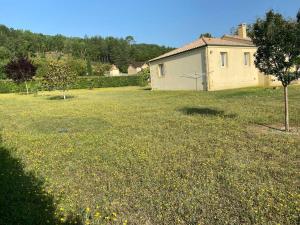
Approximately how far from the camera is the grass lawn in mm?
4008

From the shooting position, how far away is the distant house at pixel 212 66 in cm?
2644

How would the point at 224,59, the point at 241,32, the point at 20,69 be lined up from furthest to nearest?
the point at 241,32
the point at 20,69
the point at 224,59

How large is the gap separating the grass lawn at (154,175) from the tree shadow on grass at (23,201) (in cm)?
1

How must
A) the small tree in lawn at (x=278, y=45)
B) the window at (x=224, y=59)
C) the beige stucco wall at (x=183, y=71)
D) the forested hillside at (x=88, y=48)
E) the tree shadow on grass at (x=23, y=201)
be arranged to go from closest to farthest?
the tree shadow on grass at (x=23, y=201)
the small tree in lawn at (x=278, y=45)
the beige stucco wall at (x=183, y=71)
the window at (x=224, y=59)
the forested hillside at (x=88, y=48)

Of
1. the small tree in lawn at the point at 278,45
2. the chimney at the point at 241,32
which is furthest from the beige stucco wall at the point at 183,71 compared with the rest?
the small tree in lawn at the point at 278,45

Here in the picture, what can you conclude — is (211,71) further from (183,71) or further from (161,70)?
(161,70)

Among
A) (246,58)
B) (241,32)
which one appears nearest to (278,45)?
(246,58)

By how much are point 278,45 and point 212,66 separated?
18.3m

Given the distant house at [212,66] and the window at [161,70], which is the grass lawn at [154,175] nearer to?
the distant house at [212,66]

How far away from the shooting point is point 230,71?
27.9 meters

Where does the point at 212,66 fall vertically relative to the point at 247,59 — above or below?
below

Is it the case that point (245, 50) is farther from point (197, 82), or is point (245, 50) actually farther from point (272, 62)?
point (272, 62)

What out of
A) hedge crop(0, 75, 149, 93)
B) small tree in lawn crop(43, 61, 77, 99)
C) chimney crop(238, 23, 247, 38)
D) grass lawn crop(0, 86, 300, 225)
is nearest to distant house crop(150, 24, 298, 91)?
chimney crop(238, 23, 247, 38)

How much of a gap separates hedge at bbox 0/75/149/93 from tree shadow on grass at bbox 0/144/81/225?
34.8 meters
